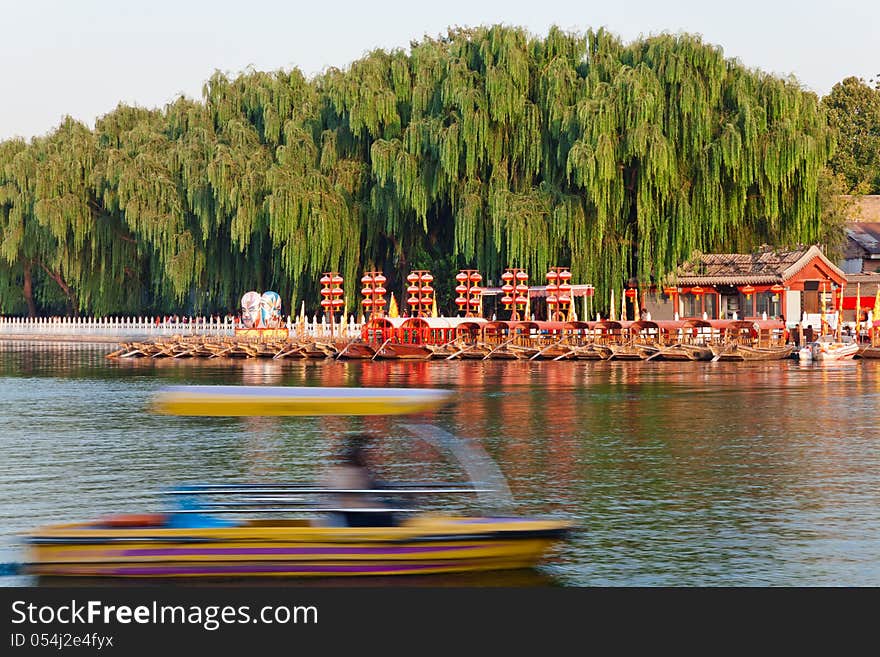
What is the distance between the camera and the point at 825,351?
51.5 m

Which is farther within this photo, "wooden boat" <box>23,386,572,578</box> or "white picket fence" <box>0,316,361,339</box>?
"white picket fence" <box>0,316,361,339</box>

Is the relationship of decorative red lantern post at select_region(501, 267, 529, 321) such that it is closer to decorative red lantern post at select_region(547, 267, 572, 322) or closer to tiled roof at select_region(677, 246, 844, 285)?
decorative red lantern post at select_region(547, 267, 572, 322)

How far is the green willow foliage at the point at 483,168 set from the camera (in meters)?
53.7

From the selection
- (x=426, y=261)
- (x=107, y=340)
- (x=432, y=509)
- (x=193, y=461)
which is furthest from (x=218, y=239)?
(x=432, y=509)

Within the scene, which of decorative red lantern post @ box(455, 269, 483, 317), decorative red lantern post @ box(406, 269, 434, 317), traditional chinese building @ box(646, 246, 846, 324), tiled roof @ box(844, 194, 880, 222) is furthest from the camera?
tiled roof @ box(844, 194, 880, 222)

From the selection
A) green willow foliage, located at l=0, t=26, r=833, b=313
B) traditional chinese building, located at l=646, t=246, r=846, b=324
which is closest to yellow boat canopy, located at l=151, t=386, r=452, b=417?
green willow foliage, located at l=0, t=26, r=833, b=313

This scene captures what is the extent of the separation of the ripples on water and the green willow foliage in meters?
11.9

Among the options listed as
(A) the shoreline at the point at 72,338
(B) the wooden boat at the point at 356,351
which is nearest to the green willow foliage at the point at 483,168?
(B) the wooden boat at the point at 356,351

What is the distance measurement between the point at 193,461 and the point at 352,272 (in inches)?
1503

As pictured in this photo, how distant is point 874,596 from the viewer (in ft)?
43.7

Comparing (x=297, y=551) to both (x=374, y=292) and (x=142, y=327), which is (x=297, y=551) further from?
(x=142, y=327)

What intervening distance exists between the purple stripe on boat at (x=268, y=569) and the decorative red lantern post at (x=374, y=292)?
44706mm

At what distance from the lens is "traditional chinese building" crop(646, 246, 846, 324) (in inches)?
2446

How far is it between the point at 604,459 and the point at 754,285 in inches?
1625
